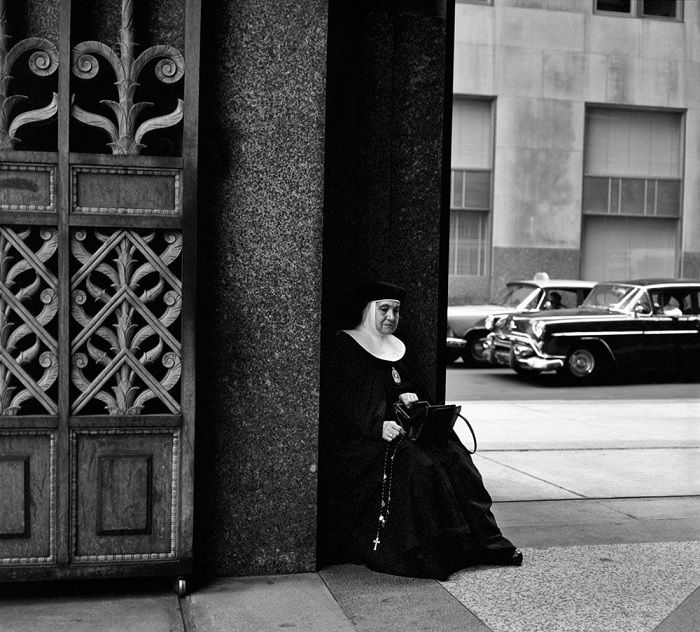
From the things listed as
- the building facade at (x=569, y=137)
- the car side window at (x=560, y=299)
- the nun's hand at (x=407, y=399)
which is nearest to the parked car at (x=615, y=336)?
the car side window at (x=560, y=299)

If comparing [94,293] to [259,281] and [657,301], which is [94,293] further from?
[657,301]

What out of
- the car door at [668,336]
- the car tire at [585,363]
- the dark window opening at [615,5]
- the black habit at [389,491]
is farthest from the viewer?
the dark window opening at [615,5]

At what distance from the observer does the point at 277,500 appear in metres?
4.60

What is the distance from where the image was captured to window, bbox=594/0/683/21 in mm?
26703

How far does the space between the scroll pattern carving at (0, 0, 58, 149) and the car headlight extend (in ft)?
38.4

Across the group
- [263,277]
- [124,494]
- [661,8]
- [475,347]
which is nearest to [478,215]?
[661,8]

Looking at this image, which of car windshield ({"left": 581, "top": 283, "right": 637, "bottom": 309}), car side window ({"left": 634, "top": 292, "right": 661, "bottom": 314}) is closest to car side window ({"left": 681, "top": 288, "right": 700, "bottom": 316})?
car side window ({"left": 634, "top": 292, "right": 661, "bottom": 314})

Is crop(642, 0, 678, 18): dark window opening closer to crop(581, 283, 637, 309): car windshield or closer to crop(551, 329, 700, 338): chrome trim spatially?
crop(581, 283, 637, 309): car windshield

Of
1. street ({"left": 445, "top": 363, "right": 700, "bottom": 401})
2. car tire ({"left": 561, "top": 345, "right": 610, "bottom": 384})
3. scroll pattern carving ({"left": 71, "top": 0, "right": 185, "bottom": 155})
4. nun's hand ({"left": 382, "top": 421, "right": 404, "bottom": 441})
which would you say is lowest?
street ({"left": 445, "top": 363, "right": 700, "bottom": 401})

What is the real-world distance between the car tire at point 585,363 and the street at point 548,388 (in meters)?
0.20

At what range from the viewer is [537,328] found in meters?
15.1

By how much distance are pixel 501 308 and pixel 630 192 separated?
38.4ft

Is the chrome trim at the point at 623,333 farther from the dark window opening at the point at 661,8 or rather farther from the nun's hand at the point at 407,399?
the dark window opening at the point at 661,8

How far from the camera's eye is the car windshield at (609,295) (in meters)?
15.8
